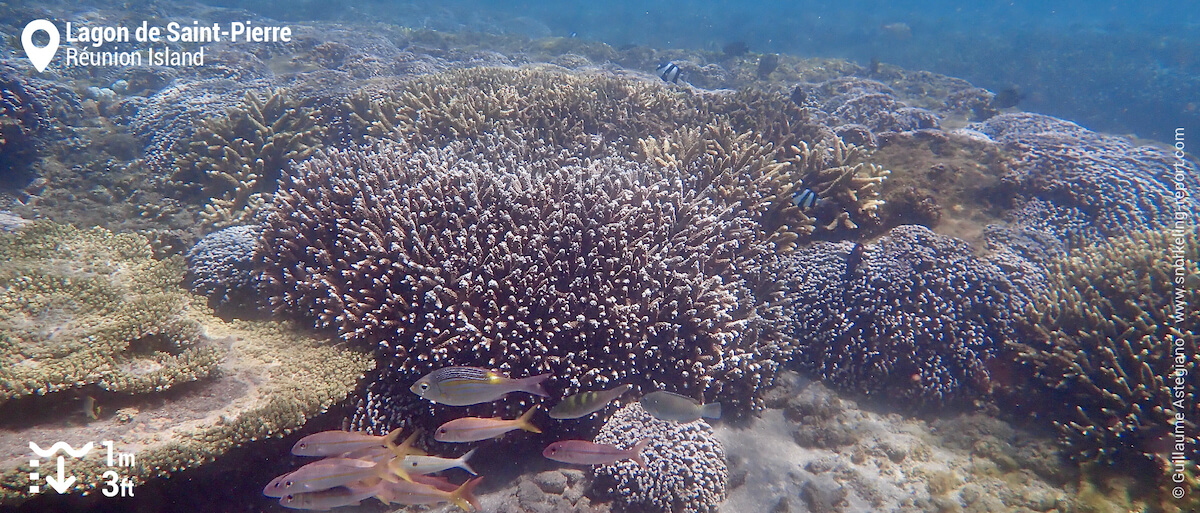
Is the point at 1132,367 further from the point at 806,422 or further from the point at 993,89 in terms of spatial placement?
the point at 993,89

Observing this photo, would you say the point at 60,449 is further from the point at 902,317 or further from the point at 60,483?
the point at 902,317

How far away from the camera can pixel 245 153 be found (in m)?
6.95

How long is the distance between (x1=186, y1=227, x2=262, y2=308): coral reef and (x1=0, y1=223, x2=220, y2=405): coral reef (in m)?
0.24

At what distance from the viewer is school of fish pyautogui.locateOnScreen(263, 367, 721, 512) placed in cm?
275

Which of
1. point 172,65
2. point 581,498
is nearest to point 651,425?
point 581,498

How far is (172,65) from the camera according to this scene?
13695 mm

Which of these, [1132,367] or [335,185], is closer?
[1132,367]

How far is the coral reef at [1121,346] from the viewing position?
12.6 feet

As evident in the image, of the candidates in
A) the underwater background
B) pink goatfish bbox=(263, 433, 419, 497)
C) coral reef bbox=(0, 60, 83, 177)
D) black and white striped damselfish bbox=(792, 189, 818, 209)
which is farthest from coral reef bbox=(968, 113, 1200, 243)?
coral reef bbox=(0, 60, 83, 177)

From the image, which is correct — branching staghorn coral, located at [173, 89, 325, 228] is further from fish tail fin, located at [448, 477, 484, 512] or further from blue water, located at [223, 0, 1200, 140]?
blue water, located at [223, 0, 1200, 140]

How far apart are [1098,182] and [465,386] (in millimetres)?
9014

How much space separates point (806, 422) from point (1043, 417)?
2233 millimetres
